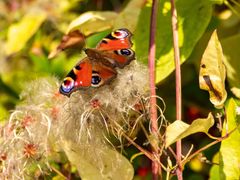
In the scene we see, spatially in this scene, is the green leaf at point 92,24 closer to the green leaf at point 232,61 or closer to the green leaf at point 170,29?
the green leaf at point 170,29

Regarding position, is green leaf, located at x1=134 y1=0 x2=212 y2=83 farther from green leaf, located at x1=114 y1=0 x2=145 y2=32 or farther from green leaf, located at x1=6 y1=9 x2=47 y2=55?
green leaf, located at x1=6 y1=9 x2=47 y2=55

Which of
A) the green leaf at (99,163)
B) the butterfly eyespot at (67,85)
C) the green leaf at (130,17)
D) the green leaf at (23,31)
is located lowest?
the green leaf at (23,31)

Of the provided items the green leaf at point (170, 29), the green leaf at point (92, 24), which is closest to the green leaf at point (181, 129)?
the green leaf at point (170, 29)

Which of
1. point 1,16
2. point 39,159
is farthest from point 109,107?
Answer: point 1,16

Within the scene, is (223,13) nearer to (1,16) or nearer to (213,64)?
(213,64)

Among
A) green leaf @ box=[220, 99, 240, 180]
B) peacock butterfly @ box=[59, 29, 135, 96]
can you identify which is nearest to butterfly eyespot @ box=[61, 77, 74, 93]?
peacock butterfly @ box=[59, 29, 135, 96]

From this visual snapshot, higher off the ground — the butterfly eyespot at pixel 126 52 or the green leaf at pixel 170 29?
the butterfly eyespot at pixel 126 52

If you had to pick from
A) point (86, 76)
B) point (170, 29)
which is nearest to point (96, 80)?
point (86, 76)
